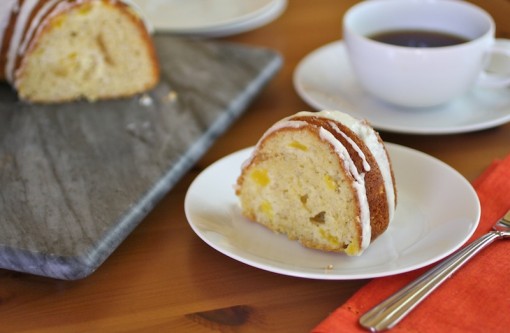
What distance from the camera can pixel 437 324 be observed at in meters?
0.83

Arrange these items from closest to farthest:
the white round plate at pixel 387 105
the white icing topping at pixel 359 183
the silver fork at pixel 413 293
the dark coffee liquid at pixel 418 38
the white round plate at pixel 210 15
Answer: the silver fork at pixel 413 293 < the white icing topping at pixel 359 183 < the white round plate at pixel 387 105 < the dark coffee liquid at pixel 418 38 < the white round plate at pixel 210 15

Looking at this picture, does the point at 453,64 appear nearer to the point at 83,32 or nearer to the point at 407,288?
the point at 407,288

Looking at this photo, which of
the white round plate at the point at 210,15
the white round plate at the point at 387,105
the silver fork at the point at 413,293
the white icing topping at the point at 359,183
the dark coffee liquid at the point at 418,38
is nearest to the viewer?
the silver fork at the point at 413,293

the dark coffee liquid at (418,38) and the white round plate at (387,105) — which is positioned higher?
the dark coffee liquid at (418,38)

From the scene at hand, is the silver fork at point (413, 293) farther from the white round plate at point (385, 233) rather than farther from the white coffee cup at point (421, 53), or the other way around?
the white coffee cup at point (421, 53)

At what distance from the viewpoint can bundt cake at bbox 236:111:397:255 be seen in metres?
0.94

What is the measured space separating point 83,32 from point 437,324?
3.36 feet

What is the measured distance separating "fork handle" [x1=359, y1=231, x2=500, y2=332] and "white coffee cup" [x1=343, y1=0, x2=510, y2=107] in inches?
18.7

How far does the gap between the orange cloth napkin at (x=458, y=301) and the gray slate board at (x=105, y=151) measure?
374 mm

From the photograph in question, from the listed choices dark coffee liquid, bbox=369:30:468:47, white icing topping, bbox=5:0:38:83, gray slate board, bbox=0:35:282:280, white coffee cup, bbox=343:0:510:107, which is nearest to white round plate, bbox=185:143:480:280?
gray slate board, bbox=0:35:282:280

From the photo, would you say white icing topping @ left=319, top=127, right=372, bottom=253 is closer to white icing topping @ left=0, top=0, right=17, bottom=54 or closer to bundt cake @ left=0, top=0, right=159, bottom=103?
bundt cake @ left=0, top=0, right=159, bottom=103

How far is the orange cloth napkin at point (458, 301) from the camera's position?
2.71 feet

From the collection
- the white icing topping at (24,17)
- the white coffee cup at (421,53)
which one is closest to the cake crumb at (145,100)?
the white icing topping at (24,17)

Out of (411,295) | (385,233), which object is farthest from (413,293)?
(385,233)
